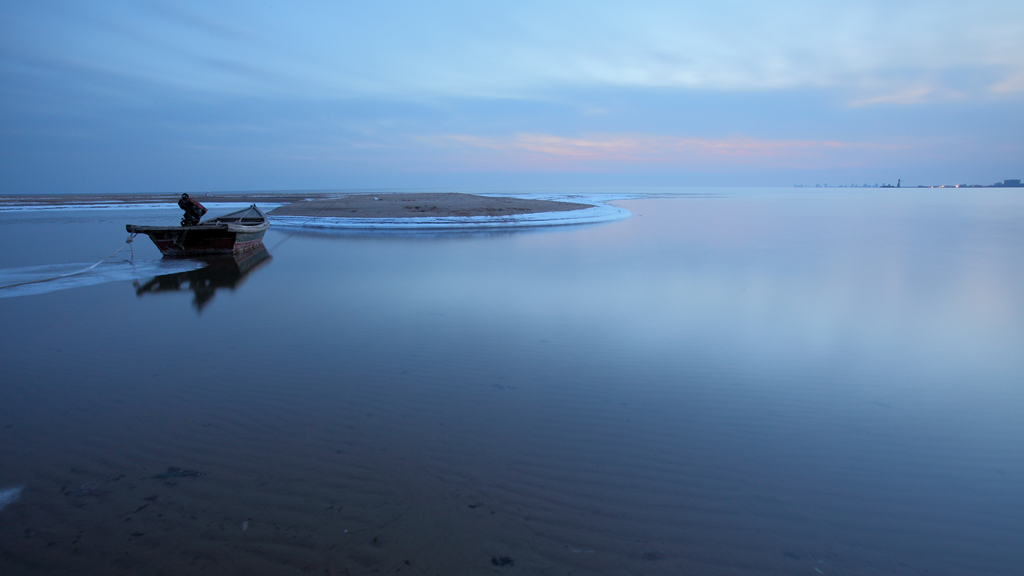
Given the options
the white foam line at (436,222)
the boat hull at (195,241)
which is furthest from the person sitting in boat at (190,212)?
the white foam line at (436,222)

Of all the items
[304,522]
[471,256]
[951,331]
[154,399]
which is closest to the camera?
[304,522]

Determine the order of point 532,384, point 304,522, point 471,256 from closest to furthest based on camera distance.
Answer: point 304,522
point 532,384
point 471,256

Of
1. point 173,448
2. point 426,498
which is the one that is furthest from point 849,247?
point 173,448

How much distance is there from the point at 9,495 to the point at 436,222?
19899 millimetres

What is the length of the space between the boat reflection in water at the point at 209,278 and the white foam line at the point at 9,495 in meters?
4.85

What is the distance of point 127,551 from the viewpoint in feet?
7.93

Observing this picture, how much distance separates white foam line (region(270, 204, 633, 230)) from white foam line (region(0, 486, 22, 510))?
18701 millimetres

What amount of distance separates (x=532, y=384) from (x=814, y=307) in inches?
207

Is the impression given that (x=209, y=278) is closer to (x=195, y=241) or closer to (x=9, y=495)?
(x=195, y=241)

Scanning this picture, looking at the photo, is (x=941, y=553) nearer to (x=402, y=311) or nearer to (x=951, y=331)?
(x=951, y=331)

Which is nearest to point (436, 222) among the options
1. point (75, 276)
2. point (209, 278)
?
point (209, 278)

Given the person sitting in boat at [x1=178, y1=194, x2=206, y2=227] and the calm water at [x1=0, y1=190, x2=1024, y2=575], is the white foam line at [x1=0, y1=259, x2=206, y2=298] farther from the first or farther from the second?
the person sitting in boat at [x1=178, y1=194, x2=206, y2=227]

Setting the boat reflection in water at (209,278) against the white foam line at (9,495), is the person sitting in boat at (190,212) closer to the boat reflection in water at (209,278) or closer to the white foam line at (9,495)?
the boat reflection in water at (209,278)

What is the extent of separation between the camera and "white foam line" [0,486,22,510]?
2.77 metres
